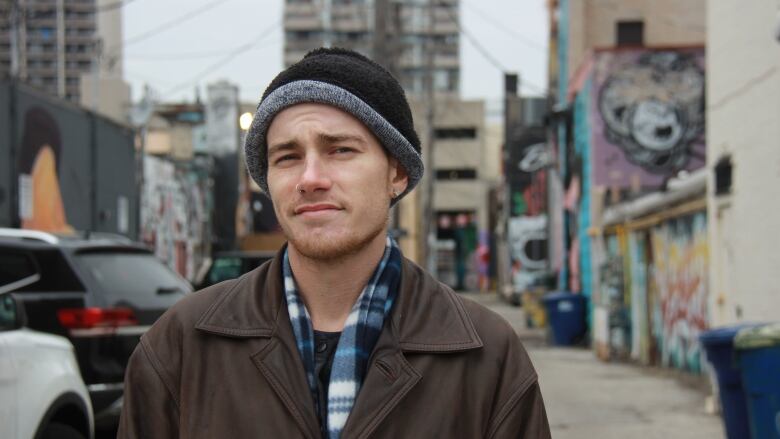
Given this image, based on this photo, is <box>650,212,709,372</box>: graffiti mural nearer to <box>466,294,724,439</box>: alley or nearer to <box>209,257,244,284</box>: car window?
<box>466,294,724,439</box>: alley

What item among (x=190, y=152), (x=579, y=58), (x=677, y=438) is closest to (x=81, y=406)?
(x=677, y=438)

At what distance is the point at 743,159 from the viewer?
10.1m

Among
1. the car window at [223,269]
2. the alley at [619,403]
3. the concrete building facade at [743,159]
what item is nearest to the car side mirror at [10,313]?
the alley at [619,403]

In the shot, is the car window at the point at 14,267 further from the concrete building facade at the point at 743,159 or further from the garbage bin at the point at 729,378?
the concrete building facade at the point at 743,159

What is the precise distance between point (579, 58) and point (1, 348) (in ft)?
75.1

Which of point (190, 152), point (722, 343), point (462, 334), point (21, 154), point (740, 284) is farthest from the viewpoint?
point (190, 152)

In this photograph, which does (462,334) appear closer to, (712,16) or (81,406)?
(81,406)

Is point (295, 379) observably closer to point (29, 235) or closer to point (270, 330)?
point (270, 330)

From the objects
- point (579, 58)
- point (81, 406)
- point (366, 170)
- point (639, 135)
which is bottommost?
point (81, 406)

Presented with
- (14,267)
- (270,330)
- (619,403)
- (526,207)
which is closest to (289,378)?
(270,330)

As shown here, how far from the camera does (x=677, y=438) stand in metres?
9.37

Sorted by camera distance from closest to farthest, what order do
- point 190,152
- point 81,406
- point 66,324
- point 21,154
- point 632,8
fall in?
1. point 81,406
2. point 66,324
3. point 21,154
4. point 632,8
5. point 190,152

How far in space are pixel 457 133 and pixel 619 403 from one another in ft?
231

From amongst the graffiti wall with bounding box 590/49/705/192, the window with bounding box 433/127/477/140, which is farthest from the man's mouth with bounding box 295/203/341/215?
the window with bounding box 433/127/477/140
